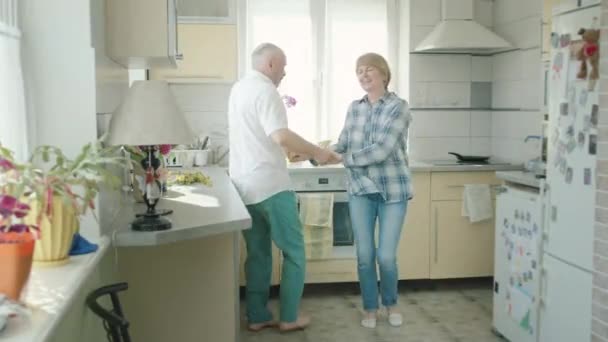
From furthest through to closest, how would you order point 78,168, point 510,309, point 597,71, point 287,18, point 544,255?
point 287,18 < point 510,309 < point 544,255 < point 597,71 < point 78,168

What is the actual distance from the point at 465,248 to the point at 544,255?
147 centimetres

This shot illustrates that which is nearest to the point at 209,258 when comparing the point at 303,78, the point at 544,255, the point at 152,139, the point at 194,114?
the point at 152,139

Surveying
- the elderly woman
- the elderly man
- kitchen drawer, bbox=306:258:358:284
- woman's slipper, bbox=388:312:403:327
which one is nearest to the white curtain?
the elderly man

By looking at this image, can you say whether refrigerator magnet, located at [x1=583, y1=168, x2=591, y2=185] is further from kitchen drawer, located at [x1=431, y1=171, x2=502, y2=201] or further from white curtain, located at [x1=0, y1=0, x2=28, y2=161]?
white curtain, located at [x1=0, y1=0, x2=28, y2=161]

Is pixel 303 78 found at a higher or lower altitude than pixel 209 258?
higher

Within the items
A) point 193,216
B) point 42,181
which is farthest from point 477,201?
point 42,181

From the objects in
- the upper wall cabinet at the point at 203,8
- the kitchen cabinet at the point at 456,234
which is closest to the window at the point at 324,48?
the upper wall cabinet at the point at 203,8

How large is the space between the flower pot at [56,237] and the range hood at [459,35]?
3.26 meters

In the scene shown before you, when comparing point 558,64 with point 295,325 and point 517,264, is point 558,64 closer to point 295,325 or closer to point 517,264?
point 517,264

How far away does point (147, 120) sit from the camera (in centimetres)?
205

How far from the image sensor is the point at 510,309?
343cm

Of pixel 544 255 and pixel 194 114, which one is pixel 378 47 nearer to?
pixel 194 114

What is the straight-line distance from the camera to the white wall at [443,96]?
4.82 m

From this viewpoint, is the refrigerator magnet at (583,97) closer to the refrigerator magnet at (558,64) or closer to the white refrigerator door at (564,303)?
the refrigerator magnet at (558,64)
